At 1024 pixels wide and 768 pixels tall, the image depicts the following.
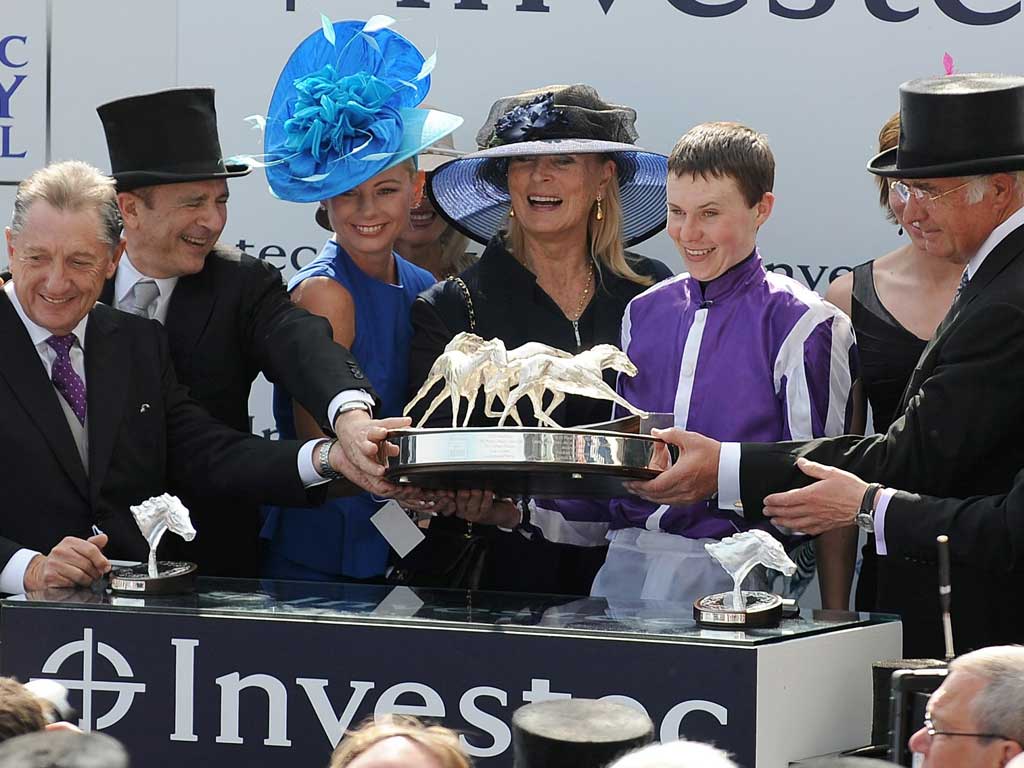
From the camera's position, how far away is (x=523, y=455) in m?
3.53

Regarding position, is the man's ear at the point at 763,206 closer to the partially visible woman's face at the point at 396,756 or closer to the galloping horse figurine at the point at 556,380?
the galloping horse figurine at the point at 556,380

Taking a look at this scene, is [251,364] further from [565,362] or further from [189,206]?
[565,362]

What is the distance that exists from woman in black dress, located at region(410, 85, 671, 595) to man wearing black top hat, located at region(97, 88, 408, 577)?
0.35 m

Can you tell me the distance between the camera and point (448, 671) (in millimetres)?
3344

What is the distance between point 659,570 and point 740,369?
1.57 ft

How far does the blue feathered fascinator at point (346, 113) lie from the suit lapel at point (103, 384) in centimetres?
62

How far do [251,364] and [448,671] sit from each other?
4.88ft

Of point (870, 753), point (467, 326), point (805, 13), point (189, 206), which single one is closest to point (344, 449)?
point (467, 326)

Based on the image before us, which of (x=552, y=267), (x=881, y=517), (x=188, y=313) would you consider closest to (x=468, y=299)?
(x=552, y=267)

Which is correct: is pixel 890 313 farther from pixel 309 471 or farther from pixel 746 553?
pixel 309 471

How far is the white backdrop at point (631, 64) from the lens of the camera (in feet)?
16.2

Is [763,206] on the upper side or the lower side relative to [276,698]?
upper

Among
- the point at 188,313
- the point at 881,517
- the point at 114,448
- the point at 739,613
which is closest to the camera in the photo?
the point at 739,613

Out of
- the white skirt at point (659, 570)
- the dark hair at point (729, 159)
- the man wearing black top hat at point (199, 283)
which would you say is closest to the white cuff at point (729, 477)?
the white skirt at point (659, 570)
